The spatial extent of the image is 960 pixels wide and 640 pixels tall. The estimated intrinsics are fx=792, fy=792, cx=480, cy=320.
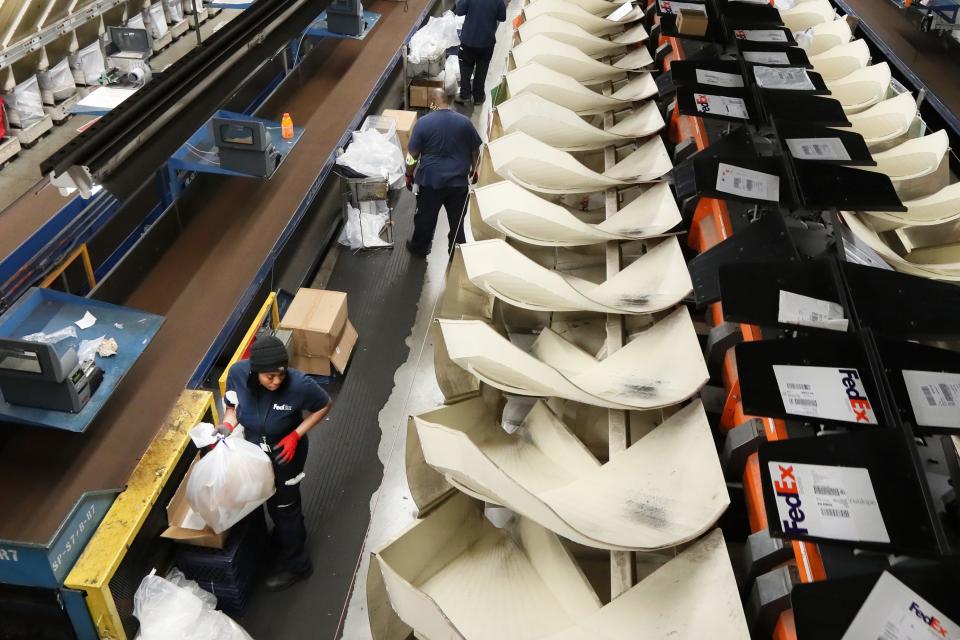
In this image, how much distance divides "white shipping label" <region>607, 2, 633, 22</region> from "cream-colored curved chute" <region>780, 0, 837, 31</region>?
112 centimetres

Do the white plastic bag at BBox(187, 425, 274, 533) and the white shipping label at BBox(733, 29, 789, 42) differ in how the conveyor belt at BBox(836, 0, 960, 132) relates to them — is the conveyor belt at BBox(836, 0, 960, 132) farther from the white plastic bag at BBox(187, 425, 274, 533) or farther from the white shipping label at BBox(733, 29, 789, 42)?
the white plastic bag at BBox(187, 425, 274, 533)

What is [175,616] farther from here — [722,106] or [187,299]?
[722,106]

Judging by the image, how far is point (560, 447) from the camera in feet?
7.58

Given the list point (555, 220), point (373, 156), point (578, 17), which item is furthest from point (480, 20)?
point (555, 220)

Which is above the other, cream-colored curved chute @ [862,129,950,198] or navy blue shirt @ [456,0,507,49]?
cream-colored curved chute @ [862,129,950,198]

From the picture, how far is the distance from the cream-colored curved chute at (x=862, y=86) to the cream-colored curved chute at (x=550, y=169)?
5.20 ft

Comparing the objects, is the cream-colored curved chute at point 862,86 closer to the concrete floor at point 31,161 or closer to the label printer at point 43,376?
the concrete floor at point 31,161

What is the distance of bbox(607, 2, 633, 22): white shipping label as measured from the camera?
567 centimetres

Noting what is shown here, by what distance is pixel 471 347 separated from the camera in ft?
7.78

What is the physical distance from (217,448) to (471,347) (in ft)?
3.67

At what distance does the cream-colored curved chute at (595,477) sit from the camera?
1808 mm

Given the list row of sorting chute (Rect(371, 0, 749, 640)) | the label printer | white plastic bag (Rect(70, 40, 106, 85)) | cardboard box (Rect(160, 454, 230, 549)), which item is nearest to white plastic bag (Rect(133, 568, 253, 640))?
cardboard box (Rect(160, 454, 230, 549))

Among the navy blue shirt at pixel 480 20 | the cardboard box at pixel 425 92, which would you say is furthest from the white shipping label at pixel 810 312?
the navy blue shirt at pixel 480 20

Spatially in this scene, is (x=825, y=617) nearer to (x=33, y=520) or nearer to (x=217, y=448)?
(x=217, y=448)
